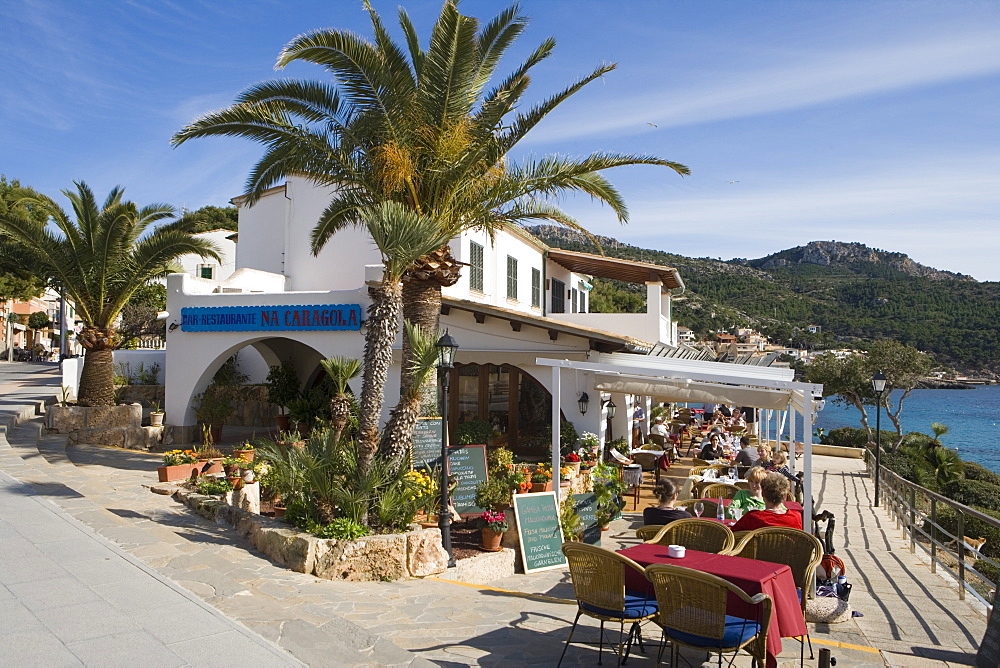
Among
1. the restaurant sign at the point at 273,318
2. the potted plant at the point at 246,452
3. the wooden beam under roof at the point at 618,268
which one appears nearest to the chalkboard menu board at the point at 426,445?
the potted plant at the point at 246,452

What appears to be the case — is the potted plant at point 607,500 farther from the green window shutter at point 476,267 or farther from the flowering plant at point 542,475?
the green window shutter at point 476,267

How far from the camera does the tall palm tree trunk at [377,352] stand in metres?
9.51

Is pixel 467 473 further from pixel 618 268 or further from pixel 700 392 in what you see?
pixel 618 268

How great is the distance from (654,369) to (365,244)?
12275 mm

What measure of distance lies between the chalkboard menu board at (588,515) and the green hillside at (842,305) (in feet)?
206

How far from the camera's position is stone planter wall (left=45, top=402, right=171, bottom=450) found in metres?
17.0

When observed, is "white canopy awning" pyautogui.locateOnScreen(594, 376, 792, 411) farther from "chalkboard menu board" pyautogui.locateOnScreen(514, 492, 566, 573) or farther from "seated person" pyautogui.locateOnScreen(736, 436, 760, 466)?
"chalkboard menu board" pyautogui.locateOnScreen(514, 492, 566, 573)

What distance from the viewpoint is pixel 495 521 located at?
976cm

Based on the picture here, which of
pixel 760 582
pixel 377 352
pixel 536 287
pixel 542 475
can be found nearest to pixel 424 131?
pixel 377 352

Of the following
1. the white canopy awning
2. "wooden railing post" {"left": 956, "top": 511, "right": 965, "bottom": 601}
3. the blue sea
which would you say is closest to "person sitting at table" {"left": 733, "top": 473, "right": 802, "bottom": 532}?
"wooden railing post" {"left": 956, "top": 511, "right": 965, "bottom": 601}

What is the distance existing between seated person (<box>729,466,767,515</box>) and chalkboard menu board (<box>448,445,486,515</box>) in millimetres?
3914

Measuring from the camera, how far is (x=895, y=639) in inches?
253

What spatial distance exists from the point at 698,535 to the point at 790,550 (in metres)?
0.83

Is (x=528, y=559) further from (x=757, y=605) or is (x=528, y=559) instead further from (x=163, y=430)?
(x=163, y=430)
